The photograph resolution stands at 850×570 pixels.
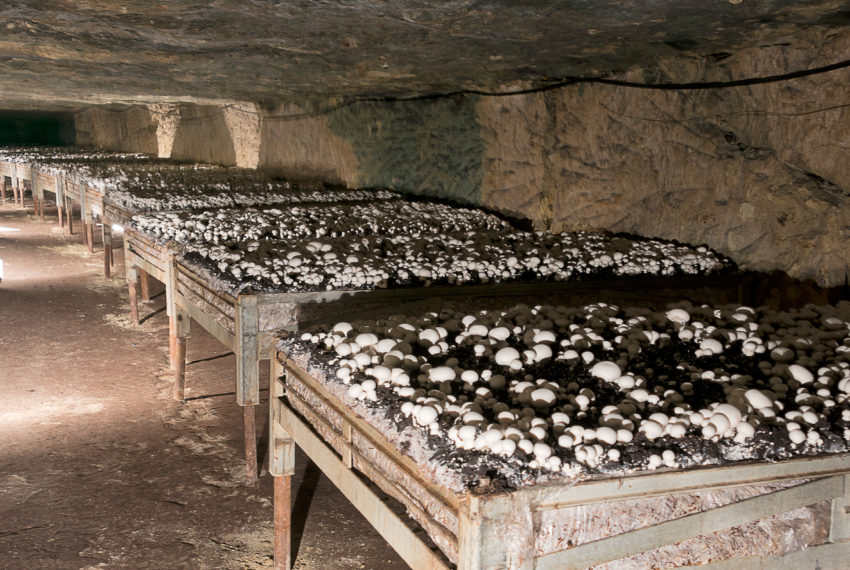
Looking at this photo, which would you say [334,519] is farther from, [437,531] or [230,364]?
[230,364]

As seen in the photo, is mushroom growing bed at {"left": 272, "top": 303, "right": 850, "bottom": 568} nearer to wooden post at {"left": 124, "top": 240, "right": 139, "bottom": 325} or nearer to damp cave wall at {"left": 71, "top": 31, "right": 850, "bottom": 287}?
damp cave wall at {"left": 71, "top": 31, "right": 850, "bottom": 287}

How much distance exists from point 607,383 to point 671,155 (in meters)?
2.72

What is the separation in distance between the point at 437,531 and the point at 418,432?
24 centimetres

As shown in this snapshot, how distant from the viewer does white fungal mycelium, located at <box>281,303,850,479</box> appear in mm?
1686

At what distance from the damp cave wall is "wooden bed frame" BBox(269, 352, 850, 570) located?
2134 mm

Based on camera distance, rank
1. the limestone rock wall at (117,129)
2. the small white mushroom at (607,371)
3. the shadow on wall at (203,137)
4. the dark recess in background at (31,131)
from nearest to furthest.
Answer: the small white mushroom at (607,371) < the shadow on wall at (203,137) < the limestone rock wall at (117,129) < the dark recess in background at (31,131)

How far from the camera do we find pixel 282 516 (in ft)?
9.14

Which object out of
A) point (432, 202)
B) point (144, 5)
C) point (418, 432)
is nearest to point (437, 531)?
point (418, 432)

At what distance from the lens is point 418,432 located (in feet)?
5.84

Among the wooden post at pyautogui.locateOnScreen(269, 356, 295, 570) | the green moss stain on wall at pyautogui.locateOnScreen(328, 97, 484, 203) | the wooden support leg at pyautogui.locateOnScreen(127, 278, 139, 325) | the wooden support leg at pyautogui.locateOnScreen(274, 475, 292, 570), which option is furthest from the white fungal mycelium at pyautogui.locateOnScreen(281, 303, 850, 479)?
the wooden support leg at pyautogui.locateOnScreen(127, 278, 139, 325)

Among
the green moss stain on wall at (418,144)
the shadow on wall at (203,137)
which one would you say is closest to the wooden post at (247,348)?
the green moss stain on wall at (418,144)

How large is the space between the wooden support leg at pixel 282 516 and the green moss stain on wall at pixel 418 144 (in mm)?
4041

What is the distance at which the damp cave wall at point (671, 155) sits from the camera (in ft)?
11.7

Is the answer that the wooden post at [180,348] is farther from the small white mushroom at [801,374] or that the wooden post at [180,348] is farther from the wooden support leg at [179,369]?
the small white mushroom at [801,374]
